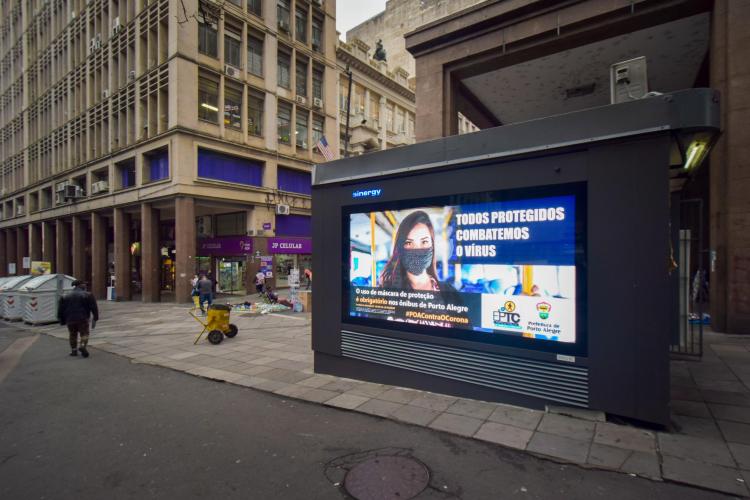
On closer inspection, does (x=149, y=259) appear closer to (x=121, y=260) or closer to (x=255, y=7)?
(x=121, y=260)

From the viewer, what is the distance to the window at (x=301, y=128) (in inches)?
1121

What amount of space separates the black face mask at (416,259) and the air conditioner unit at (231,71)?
22.5 m

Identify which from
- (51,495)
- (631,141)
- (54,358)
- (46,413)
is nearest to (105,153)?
(54,358)

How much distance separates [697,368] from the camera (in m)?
6.72

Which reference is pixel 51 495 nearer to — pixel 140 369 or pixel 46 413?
pixel 46 413

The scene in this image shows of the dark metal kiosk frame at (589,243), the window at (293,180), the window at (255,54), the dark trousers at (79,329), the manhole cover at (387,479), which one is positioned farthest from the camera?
the window at (293,180)

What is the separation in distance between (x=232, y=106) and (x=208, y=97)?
1517 millimetres

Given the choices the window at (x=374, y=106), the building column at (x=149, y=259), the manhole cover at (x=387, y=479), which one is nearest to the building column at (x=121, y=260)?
the building column at (x=149, y=259)

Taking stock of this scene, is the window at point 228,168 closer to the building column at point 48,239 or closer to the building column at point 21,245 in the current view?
the building column at point 48,239

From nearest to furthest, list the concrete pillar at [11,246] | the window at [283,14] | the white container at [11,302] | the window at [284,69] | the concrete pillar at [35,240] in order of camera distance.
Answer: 1. the white container at [11,302]
2. the window at [283,14]
3. the window at [284,69]
4. the concrete pillar at [35,240]
5. the concrete pillar at [11,246]

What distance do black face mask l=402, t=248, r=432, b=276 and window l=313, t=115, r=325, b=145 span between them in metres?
24.7

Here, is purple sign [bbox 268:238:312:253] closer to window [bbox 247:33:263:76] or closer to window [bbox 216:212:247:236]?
window [bbox 216:212:247:236]

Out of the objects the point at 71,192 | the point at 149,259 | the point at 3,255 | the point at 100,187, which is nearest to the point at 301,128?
the point at 149,259

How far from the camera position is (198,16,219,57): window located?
22.6m
